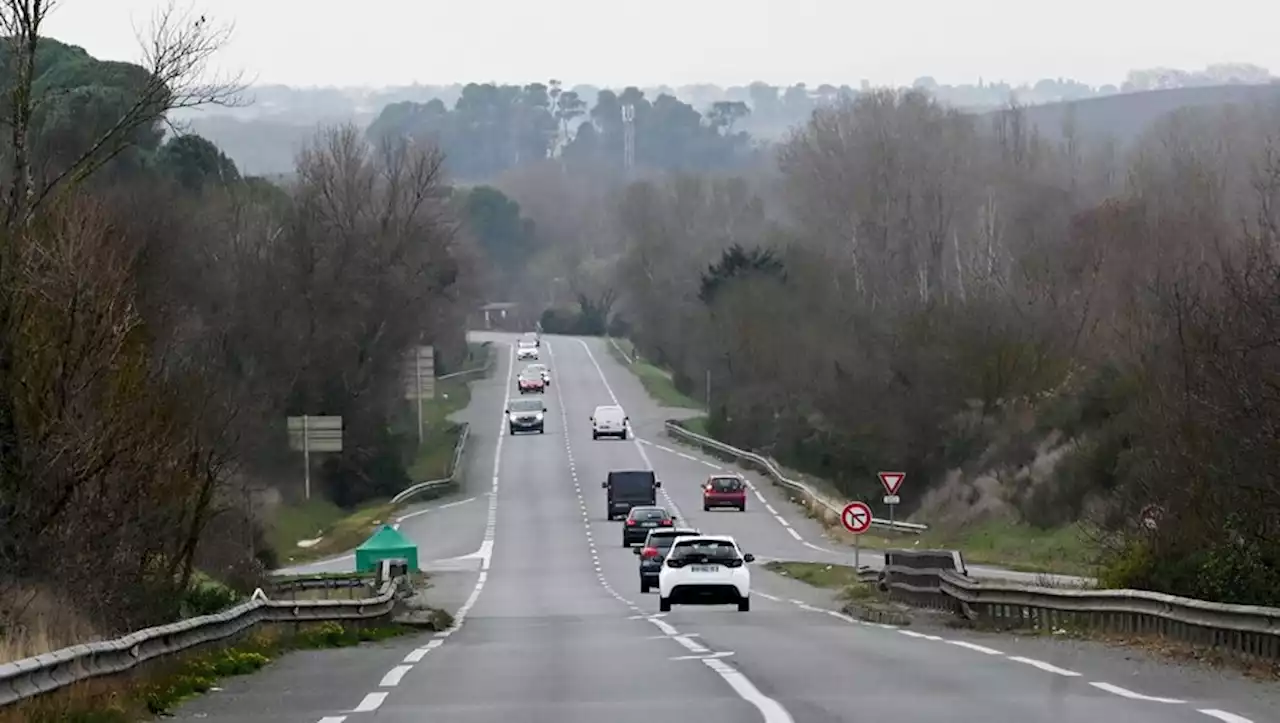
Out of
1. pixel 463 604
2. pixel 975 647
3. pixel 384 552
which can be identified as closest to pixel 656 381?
pixel 384 552

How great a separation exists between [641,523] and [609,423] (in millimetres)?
37828

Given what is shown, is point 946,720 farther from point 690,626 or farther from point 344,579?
point 344,579

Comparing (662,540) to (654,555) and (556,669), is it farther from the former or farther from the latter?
(556,669)

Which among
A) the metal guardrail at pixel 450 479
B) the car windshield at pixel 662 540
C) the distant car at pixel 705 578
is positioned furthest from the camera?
the metal guardrail at pixel 450 479

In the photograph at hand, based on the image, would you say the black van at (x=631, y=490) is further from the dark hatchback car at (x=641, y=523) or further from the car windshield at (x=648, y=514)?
the dark hatchback car at (x=641, y=523)

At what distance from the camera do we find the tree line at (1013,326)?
23.0m

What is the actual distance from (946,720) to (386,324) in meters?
73.2

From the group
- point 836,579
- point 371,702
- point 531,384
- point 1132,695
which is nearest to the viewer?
point 1132,695

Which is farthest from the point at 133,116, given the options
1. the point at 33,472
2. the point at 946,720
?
the point at 946,720

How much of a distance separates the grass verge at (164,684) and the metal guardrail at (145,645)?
9 cm

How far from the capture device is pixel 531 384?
124m

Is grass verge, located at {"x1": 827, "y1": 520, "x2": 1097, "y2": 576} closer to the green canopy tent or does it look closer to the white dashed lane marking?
the white dashed lane marking

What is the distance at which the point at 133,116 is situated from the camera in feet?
84.4

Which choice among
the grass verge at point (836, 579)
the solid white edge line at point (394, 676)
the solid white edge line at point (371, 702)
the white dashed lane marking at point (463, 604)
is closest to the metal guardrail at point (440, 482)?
the white dashed lane marking at point (463, 604)
